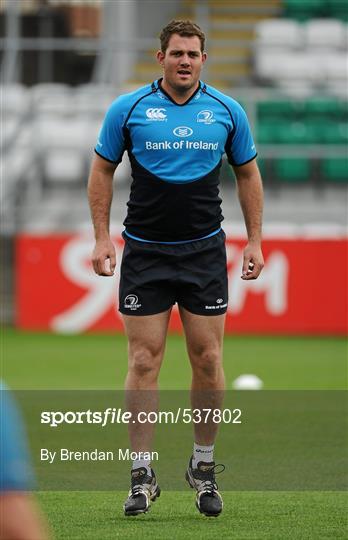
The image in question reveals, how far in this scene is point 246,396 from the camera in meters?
9.81

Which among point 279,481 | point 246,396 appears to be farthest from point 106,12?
point 279,481

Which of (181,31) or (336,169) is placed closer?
(181,31)

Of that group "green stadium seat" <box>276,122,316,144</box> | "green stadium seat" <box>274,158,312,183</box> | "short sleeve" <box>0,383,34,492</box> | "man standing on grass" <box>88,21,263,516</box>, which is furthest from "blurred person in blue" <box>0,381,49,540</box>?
"green stadium seat" <box>276,122,316,144</box>

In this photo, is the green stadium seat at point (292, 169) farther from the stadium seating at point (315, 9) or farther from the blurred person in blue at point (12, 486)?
the blurred person in blue at point (12, 486)

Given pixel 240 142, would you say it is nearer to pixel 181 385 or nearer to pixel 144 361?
pixel 144 361

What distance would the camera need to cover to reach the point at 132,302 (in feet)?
18.8

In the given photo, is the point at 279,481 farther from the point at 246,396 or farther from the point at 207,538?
the point at 246,396

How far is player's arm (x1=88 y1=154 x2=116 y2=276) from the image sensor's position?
5.75 metres

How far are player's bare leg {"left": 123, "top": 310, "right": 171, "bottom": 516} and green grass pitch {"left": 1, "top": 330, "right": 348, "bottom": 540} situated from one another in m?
0.21

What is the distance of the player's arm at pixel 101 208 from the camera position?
5746 millimetres

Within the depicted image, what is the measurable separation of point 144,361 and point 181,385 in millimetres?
4901

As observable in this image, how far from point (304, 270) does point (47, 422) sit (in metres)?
7.22

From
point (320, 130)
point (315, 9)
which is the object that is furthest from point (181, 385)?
point (315, 9)

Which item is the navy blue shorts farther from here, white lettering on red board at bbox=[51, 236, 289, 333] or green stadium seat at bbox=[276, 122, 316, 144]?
green stadium seat at bbox=[276, 122, 316, 144]
